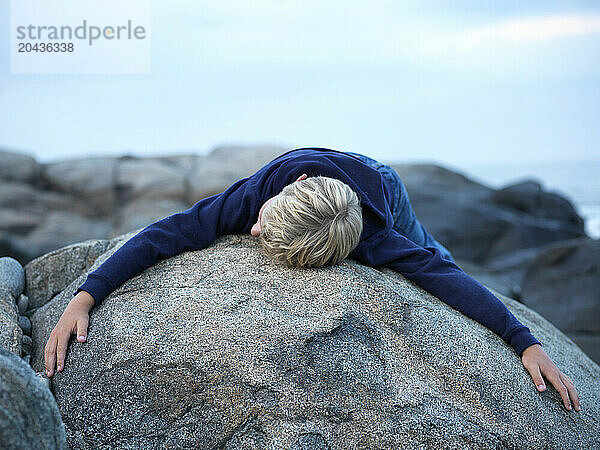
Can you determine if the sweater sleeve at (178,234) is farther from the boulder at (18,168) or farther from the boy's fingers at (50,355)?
the boulder at (18,168)

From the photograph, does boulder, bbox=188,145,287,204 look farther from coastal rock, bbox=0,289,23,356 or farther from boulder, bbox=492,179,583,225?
coastal rock, bbox=0,289,23,356

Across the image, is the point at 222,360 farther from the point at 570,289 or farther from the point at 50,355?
the point at 570,289

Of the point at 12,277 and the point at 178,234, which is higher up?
the point at 178,234

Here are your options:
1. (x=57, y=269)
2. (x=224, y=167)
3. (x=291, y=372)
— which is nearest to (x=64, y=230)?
(x=224, y=167)

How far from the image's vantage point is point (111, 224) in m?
11.4

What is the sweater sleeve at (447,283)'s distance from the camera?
286 centimetres

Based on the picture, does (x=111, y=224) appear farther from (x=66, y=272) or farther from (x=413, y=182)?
(x=66, y=272)

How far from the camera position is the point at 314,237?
2.58 meters

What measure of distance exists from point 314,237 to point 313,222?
70 millimetres

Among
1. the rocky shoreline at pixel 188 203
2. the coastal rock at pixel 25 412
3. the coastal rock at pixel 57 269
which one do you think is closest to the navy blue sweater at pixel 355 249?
the coastal rock at pixel 57 269

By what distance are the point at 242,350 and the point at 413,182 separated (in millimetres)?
9580

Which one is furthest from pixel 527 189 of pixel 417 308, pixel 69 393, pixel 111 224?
pixel 69 393

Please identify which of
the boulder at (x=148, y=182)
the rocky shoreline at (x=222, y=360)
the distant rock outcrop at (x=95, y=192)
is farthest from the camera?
the boulder at (x=148, y=182)

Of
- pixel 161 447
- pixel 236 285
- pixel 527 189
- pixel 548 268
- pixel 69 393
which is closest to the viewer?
pixel 161 447
